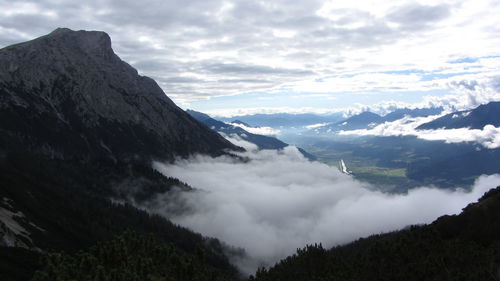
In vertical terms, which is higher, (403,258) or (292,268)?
(403,258)

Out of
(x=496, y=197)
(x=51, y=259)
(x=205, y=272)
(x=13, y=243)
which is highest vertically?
(x=496, y=197)

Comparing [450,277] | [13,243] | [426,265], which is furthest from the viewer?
[13,243]

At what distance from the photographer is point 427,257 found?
87.6 meters

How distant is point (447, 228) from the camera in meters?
128

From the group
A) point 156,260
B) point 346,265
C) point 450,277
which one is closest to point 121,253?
point 156,260

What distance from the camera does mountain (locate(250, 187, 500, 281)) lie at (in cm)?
8000

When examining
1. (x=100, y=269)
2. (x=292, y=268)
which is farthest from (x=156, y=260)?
(x=292, y=268)

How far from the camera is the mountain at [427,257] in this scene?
80000 mm

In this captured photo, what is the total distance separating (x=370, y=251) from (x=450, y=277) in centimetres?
3273

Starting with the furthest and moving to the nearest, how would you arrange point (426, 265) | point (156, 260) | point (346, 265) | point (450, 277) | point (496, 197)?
1. point (496, 197)
2. point (346, 265)
3. point (426, 265)
4. point (450, 277)
5. point (156, 260)

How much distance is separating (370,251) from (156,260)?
200ft

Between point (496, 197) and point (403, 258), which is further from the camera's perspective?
point (496, 197)

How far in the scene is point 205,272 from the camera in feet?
226

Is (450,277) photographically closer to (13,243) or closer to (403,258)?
(403,258)
